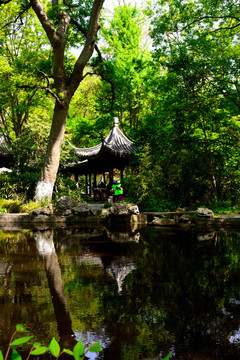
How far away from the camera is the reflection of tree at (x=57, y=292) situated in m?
2.77

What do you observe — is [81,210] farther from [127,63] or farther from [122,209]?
[127,63]

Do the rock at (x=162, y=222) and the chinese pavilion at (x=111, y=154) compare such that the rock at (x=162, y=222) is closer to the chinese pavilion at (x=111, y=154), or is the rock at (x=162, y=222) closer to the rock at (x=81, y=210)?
the rock at (x=81, y=210)

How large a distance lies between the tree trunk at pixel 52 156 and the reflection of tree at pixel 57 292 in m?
5.80

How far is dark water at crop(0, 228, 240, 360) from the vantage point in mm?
2668

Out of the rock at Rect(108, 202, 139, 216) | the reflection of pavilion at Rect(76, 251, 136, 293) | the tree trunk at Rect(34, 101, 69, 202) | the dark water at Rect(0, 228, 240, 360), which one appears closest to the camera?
the dark water at Rect(0, 228, 240, 360)

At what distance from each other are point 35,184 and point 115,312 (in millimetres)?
12557

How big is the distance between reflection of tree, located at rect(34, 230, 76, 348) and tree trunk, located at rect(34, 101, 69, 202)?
5.80 meters

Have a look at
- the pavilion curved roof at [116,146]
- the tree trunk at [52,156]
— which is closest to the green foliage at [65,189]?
the tree trunk at [52,156]

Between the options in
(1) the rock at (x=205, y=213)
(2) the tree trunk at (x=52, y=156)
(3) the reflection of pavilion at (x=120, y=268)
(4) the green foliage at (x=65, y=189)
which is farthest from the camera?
(4) the green foliage at (x=65, y=189)

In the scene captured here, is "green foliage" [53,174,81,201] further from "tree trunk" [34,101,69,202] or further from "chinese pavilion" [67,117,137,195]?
"tree trunk" [34,101,69,202]

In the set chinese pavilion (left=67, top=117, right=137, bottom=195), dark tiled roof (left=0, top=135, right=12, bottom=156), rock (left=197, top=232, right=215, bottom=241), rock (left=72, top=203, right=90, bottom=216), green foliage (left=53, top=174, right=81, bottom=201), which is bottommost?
rock (left=197, top=232, right=215, bottom=241)

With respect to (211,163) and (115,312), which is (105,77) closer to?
(211,163)

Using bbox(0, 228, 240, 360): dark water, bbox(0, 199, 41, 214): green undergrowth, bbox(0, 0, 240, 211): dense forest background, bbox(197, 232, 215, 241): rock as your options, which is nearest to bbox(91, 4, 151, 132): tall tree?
bbox(0, 0, 240, 211): dense forest background

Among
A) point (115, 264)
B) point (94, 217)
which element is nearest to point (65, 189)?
point (94, 217)
